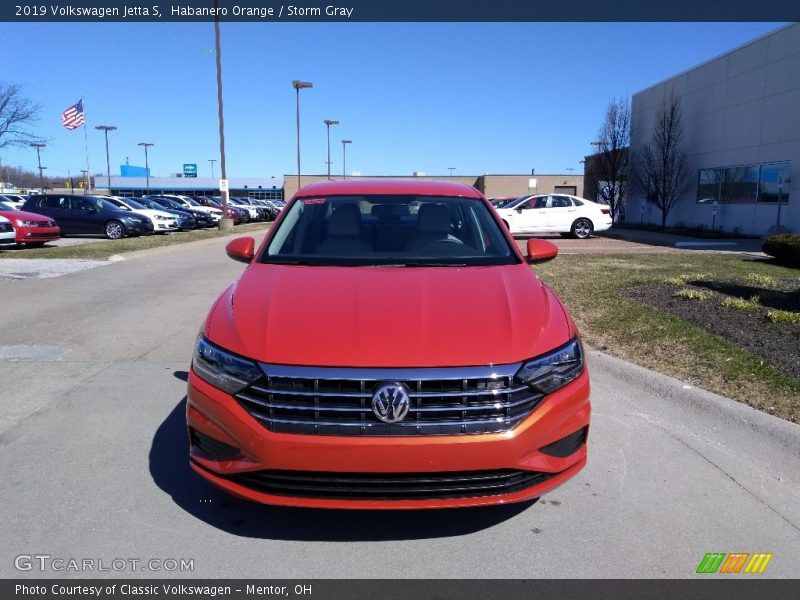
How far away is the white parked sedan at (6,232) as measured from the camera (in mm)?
15500

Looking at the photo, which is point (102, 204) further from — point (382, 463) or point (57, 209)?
point (382, 463)

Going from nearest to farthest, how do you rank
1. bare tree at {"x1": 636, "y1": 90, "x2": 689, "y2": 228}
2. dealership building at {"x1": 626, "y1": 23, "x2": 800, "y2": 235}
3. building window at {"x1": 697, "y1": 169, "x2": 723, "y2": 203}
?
1. dealership building at {"x1": 626, "y1": 23, "x2": 800, "y2": 235}
2. building window at {"x1": 697, "y1": 169, "x2": 723, "y2": 203}
3. bare tree at {"x1": 636, "y1": 90, "x2": 689, "y2": 228}

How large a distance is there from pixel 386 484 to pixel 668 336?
4.57 metres

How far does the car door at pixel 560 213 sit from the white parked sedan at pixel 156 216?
15407 millimetres

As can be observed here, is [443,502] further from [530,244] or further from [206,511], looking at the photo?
[530,244]

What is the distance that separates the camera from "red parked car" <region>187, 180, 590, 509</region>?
256 cm

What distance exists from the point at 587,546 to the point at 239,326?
1965mm

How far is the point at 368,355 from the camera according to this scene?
2.65 meters

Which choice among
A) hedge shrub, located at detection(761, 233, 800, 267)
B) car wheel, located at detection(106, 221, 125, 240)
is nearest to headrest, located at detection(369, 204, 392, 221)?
hedge shrub, located at detection(761, 233, 800, 267)

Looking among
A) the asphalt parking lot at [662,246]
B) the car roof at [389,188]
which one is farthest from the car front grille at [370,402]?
the asphalt parking lot at [662,246]

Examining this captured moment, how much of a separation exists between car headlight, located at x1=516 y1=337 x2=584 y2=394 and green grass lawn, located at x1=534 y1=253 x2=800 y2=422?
7.24 feet

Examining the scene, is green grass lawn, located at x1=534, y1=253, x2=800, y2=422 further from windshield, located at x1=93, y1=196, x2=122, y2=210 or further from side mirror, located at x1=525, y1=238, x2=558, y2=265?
windshield, located at x1=93, y1=196, x2=122, y2=210

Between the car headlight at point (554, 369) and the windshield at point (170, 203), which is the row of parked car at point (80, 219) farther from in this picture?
the car headlight at point (554, 369)
